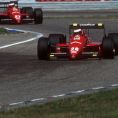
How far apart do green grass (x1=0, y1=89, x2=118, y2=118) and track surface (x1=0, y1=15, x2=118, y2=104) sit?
33.3 inches

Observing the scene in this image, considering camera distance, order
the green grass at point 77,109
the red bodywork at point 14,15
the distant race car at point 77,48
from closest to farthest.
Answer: the green grass at point 77,109
the distant race car at point 77,48
the red bodywork at point 14,15

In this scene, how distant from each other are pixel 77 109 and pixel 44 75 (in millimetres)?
4130

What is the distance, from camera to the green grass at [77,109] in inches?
348

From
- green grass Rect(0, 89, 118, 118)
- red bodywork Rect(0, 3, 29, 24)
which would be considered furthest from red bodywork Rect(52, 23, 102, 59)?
red bodywork Rect(0, 3, 29, 24)

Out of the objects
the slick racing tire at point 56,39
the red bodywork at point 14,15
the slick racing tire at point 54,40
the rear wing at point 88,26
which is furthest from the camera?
the red bodywork at point 14,15

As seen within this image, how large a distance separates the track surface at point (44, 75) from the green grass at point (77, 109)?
2.77ft

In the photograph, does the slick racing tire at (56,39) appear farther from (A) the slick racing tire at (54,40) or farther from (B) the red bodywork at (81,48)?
(B) the red bodywork at (81,48)

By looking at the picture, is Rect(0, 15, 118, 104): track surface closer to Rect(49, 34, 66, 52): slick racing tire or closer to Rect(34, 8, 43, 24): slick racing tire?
Rect(49, 34, 66, 52): slick racing tire

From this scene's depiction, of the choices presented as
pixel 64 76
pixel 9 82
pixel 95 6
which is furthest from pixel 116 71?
pixel 95 6

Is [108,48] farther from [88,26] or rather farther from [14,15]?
[14,15]

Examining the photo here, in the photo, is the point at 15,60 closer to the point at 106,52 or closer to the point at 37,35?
the point at 106,52

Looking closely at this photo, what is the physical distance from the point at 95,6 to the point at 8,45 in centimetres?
2386

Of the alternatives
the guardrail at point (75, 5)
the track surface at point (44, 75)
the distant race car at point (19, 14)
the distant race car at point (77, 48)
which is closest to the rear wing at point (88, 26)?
the distant race car at point (77, 48)

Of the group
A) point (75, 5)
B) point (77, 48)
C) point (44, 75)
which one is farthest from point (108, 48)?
point (75, 5)
